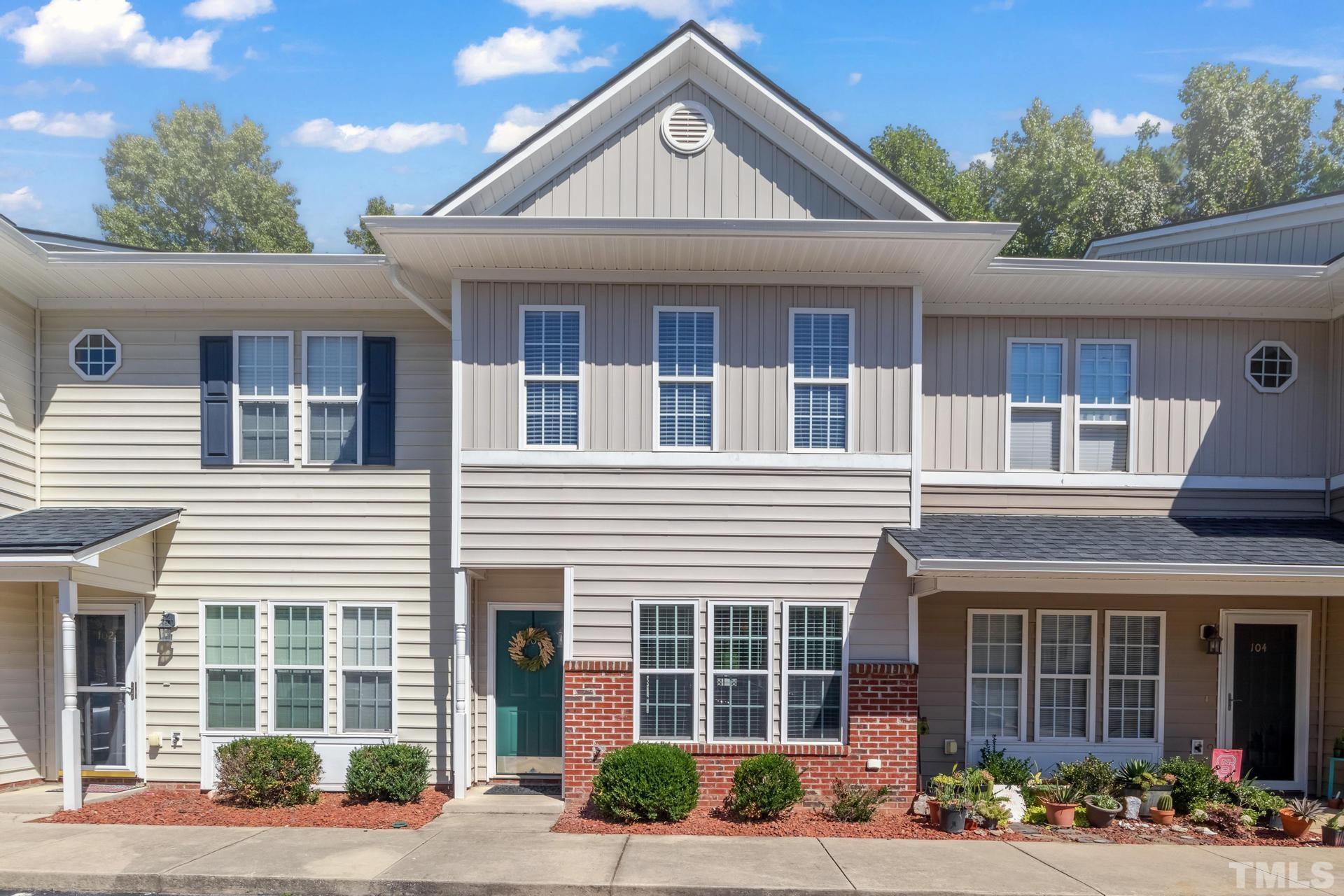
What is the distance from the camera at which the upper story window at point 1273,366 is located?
11.3 metres

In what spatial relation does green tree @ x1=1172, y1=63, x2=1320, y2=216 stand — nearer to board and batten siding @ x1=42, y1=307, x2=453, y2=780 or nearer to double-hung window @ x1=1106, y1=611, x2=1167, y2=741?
double-hung window @ x1=1106, y1=611, x2=1167, y2=741

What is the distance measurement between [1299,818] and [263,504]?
35.6ft

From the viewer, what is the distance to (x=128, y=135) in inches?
1310

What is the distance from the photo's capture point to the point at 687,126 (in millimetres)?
9969

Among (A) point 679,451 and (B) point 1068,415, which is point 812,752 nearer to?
(A) point 679,451

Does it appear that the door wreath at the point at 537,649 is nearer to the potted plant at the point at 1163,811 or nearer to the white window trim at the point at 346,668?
the white window trim at the point at 346,668

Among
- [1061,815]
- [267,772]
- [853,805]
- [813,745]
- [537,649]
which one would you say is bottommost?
[1061,815]

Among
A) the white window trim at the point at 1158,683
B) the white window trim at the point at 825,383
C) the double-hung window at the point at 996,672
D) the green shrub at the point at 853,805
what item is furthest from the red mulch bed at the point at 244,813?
the white window trim at the point at 1158,683

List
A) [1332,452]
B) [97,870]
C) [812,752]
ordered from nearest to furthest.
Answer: [97,870], [812,752], [1332,452]

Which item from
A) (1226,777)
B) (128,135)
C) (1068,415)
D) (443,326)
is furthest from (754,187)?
(128,135)

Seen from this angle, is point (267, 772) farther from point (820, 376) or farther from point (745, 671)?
point (820, 376)

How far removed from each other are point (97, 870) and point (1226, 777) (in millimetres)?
10427

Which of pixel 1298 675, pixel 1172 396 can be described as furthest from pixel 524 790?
pixel 1298 675

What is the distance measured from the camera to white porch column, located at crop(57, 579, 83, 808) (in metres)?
A: 9.51
